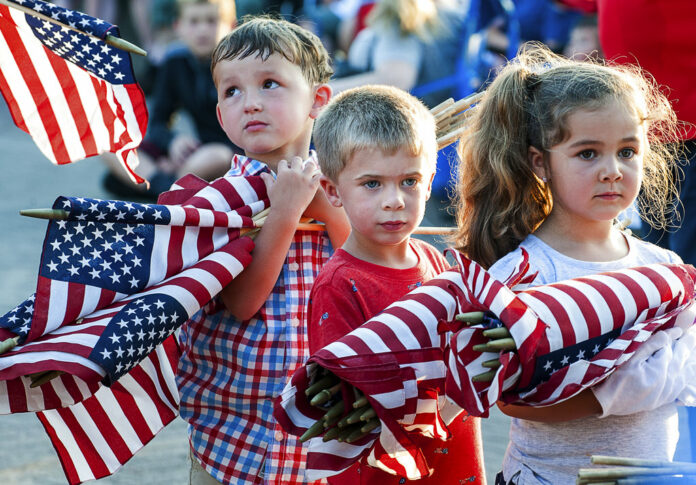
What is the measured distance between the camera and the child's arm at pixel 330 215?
2.77 meters

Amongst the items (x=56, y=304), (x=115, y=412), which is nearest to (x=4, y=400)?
(x=56, y=304)

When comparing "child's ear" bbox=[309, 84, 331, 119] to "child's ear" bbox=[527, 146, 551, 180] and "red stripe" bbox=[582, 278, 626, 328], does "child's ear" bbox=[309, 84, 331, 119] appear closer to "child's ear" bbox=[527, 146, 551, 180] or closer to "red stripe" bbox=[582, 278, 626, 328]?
"child's ear" bbox=[527, 146, 551, 180]

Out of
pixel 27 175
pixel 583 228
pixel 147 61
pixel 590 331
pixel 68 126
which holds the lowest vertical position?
pixel 590 331

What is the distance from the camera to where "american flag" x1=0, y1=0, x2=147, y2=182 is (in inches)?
110

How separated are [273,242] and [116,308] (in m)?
0.49

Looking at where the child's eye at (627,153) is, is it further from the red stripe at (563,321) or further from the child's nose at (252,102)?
the child's nose at (252,102)

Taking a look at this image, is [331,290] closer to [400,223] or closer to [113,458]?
[400,223]

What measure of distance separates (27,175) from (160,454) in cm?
701

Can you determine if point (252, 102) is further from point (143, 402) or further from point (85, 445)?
point (85, 445)

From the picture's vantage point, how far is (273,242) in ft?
8.72

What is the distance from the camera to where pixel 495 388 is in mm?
1914

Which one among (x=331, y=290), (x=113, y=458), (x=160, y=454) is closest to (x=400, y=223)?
(x=331, y=290)

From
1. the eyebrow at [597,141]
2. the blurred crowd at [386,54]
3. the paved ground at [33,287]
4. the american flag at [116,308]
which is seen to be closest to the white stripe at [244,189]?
the american flag at [116,308]

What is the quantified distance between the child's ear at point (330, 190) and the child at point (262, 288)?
16cm
